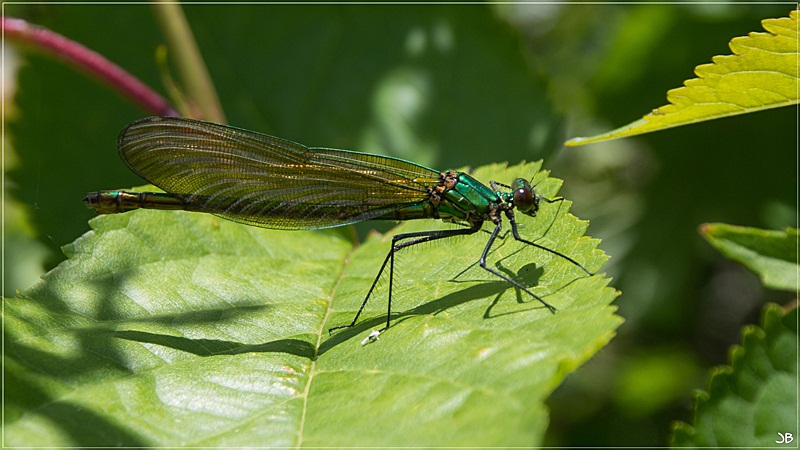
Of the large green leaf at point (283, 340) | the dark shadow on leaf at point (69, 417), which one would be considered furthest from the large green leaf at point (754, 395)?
the dark shadow on leaf at point (69, 417)

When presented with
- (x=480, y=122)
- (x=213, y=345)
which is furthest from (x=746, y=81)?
(x=480, y=122)

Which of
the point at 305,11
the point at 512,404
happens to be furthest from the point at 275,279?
the point at 305,11

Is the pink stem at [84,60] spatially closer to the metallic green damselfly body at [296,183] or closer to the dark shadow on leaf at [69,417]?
the metallic green damselfly body at [296,183]

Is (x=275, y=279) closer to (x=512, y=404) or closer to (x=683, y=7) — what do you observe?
(x=512, y=404)

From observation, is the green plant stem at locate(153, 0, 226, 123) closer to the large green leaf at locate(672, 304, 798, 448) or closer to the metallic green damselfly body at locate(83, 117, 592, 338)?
the metallic green damselfly body at locate(83, 117, 592, 338)

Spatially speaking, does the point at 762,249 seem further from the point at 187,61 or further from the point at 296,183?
the point at 187,61
